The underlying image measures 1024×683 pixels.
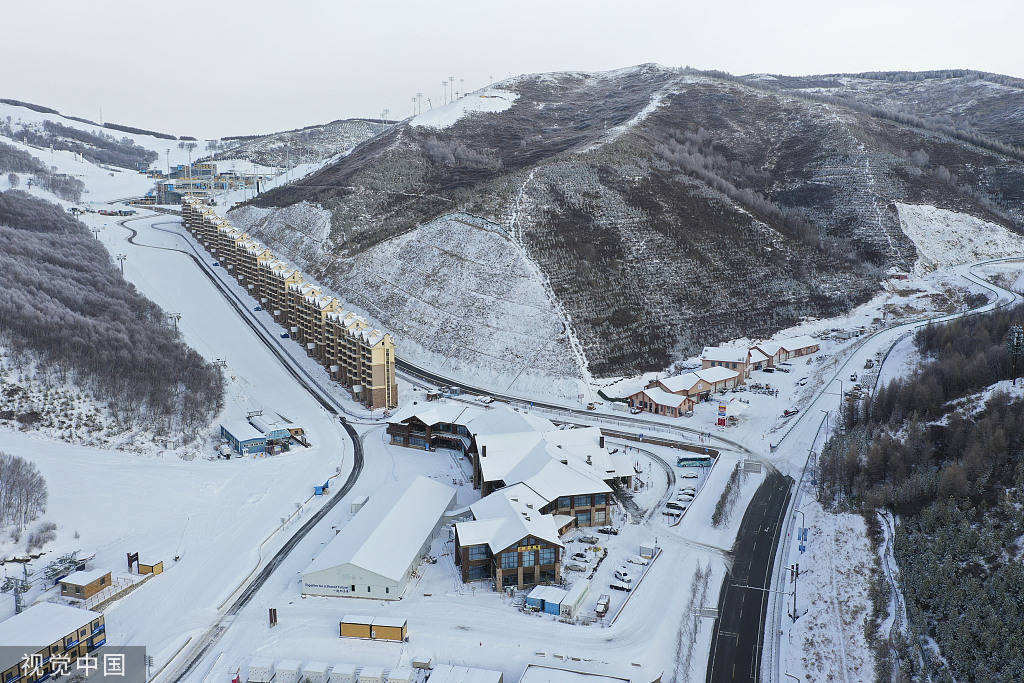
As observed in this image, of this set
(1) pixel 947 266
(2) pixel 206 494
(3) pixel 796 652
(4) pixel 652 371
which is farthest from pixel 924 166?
(2) pixel 206 494

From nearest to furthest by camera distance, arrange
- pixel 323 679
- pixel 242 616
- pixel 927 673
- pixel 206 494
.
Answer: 1. pixel 927 673
2. pixel 323 679
3. pixel 242 616
4. pixel 206 494

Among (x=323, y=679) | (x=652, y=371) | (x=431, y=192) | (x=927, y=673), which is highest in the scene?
(x=431, y=192)

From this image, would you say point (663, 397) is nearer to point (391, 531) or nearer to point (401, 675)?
point (391, 531)

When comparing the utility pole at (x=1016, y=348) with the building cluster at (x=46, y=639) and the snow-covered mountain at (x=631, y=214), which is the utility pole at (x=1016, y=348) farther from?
the building cluster at (x=46, y=639)

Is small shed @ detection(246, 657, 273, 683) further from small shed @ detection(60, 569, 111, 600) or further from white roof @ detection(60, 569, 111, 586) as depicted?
white roof @ detection(60, 569, 111, 586)

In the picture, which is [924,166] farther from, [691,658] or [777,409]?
[691,658]

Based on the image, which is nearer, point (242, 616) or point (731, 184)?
point (242, 616)

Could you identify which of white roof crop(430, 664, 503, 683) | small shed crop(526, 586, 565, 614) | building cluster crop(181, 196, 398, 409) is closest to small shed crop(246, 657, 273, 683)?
white roof crop(430, 664, 503, 683)
